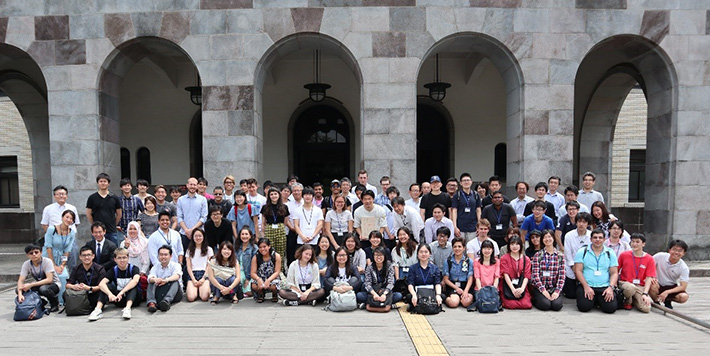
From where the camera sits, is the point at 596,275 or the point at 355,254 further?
the point at 355,254

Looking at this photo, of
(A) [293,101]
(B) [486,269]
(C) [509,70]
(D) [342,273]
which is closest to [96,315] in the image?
(D) [342,273]

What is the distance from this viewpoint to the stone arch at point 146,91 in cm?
981

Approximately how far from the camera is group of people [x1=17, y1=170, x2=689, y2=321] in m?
6.52

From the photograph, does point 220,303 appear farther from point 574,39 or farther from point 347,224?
point 574,39

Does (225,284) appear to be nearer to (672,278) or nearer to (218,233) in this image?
(218,233)

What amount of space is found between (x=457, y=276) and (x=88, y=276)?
222 inches

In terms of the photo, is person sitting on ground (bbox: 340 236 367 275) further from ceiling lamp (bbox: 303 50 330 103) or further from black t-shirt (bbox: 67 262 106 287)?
ceiling lamp (bbox: 303 50 330 103)

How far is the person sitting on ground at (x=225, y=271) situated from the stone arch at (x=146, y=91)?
15.6 ft

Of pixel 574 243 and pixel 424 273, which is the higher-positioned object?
pixel 574 243

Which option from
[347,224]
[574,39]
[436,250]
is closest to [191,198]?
[347,224]

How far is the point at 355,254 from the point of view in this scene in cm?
688

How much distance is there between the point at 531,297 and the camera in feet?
21.8

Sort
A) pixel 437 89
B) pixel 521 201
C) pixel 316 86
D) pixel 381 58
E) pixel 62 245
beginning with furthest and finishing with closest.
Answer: pixel 437 89
pixel 316 86
pixel 381 58
pixel 521 201
pixel 62 245

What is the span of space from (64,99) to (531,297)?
1031 cm
